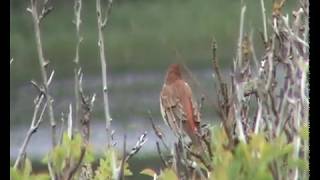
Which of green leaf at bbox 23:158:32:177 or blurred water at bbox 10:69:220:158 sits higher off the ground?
green leaf at bbox 23:158:32:177

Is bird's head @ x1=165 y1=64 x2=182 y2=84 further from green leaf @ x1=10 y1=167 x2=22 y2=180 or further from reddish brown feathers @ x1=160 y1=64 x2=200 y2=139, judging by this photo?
green leaf @ x1=10 y1=167 x2=22 y2=180

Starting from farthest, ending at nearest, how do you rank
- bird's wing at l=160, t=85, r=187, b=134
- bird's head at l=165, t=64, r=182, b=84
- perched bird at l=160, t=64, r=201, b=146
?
bird's head at l=165, t=64, r=182, b=84 < bird's wing at l=160, t=85, r=187, b=134 < perched bird at l=160, t=64, r=201, b=146

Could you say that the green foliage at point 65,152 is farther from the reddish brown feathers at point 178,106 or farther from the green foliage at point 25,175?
the reddish brown feathers at point 178,106

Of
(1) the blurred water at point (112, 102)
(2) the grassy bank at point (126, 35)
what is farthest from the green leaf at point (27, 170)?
(2) the grassy bank at point (126, 35)

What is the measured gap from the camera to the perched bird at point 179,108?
306cm

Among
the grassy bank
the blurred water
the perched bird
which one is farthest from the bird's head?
the grassy bank

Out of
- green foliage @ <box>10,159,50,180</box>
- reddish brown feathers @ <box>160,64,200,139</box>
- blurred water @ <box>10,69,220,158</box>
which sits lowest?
blurred water @ <box>10,69,220,158</box>

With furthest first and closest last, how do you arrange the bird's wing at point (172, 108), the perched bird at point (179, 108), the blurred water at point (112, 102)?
the blurred water at point (112, 102) → the bird's wing at point (172, 108) → the perched bird at point (179, 108)

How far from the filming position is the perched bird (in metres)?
3.06

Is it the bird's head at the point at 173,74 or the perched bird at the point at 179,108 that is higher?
the bird's head at the point at 173,74

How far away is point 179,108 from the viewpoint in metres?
3.42

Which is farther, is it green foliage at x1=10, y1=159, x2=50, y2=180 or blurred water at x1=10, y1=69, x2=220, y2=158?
blurred water at x1=10, y1=69, x2=220, y2=158

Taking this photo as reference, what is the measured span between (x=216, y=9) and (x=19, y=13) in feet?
10.9
